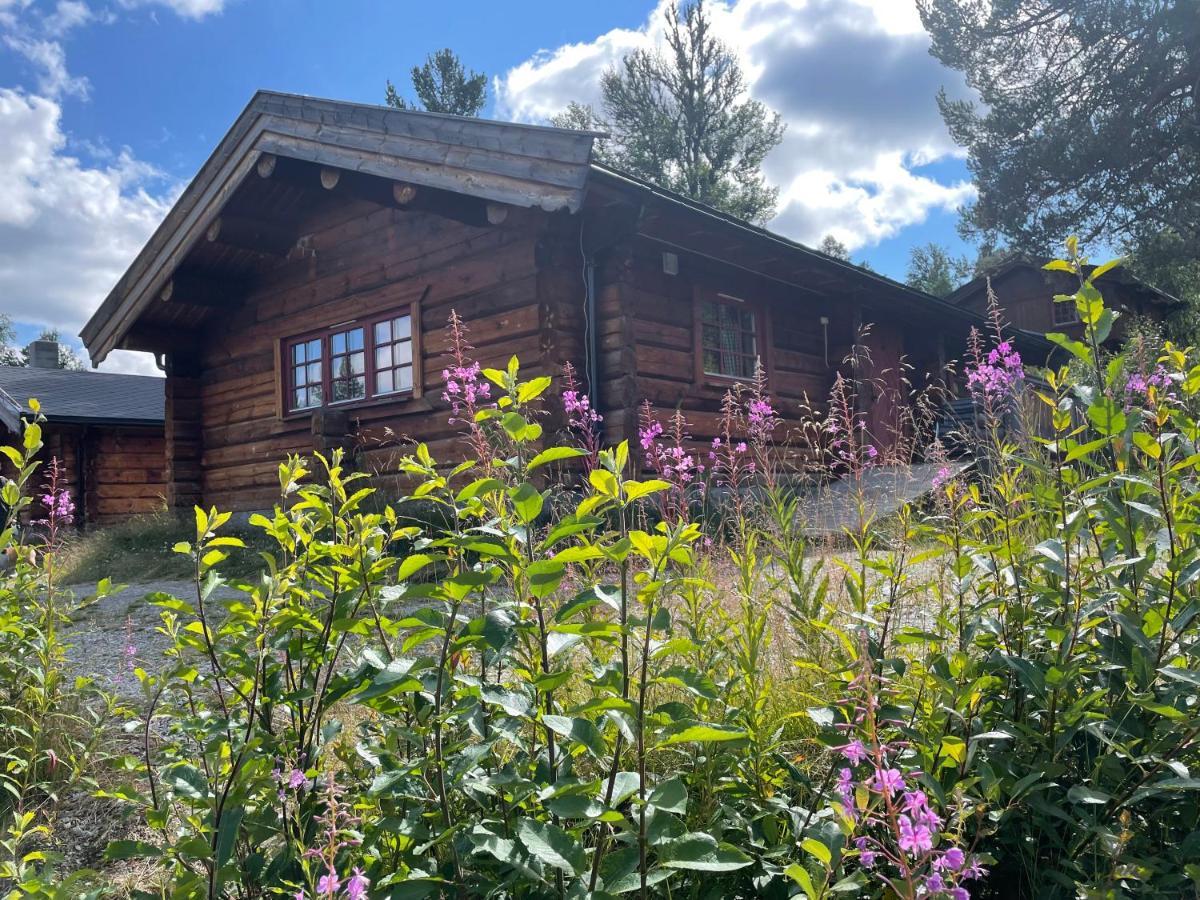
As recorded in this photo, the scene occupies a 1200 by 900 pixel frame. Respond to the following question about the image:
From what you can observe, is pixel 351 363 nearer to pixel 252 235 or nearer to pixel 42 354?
pixel 252 235

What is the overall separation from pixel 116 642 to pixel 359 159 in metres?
4.41

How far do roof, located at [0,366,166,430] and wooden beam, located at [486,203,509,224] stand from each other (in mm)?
10687

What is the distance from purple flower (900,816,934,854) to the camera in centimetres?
64

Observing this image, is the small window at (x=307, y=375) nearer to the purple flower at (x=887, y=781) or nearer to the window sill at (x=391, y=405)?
the window sill at (x=391, y=405)

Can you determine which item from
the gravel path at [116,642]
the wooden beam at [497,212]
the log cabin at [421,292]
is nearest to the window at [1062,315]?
the log cabin at [421,292]

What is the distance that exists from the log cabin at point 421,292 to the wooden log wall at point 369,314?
0.08 feet

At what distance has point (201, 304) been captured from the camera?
947 cm

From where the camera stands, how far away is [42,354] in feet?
69.7

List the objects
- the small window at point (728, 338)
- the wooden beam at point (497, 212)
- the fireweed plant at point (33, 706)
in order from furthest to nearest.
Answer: the small window at point (728, 338)
the wooden beam at point (497, 212)
the fireweed plant at point (33, 706)

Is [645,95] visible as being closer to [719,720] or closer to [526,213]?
[526,213]

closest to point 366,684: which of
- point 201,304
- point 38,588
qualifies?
point 38,588

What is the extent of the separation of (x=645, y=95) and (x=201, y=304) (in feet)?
63.3

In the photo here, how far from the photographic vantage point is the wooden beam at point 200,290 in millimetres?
9055

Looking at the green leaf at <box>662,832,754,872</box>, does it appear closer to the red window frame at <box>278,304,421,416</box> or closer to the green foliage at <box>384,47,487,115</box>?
the red window frame at <box>278,304,421,416</box>
